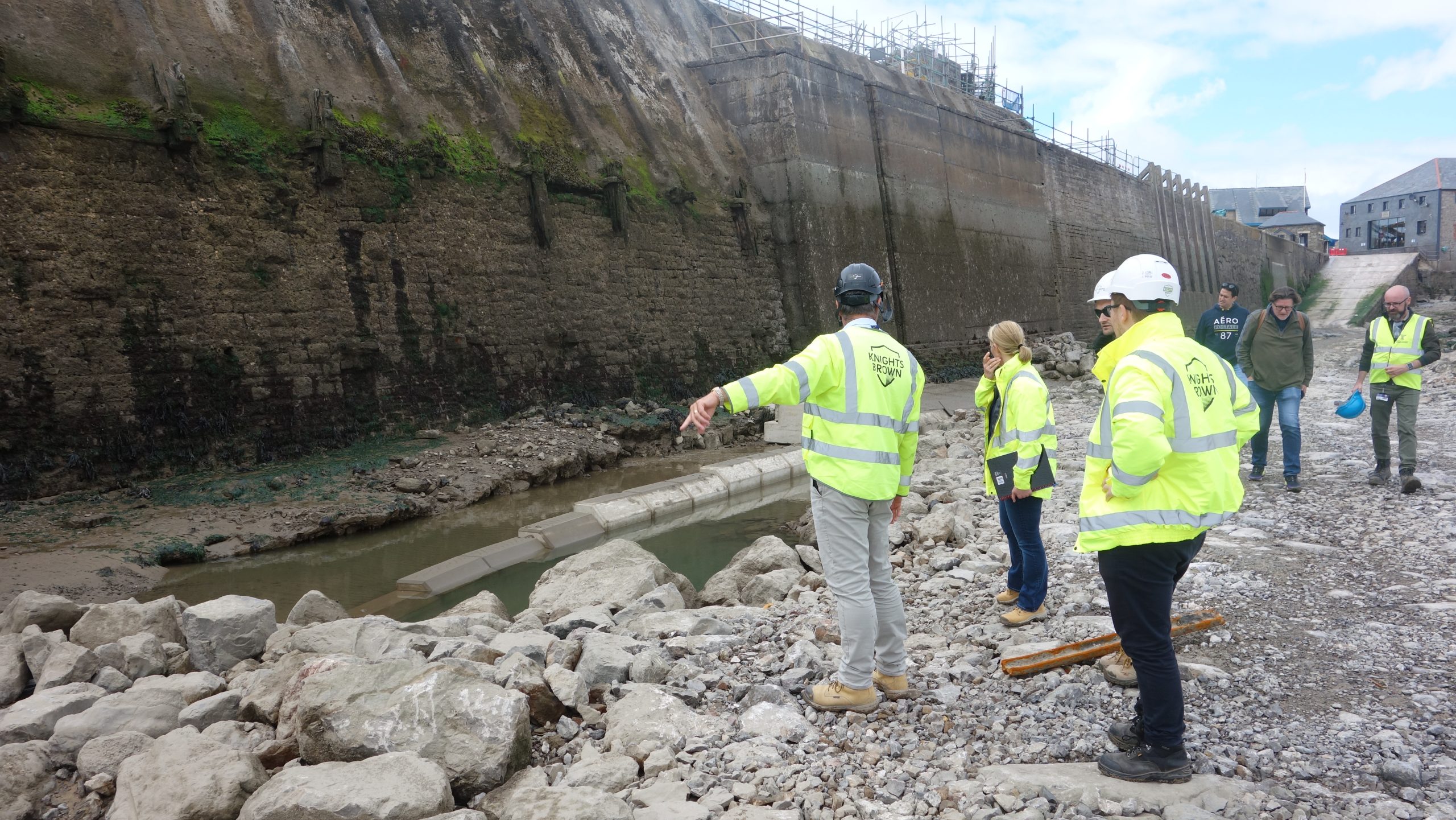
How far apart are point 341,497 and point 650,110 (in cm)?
1074

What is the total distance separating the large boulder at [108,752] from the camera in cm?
338

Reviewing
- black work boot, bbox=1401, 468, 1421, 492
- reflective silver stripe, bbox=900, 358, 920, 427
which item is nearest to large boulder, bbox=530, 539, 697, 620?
reflective silver stripe, bbox=900, 358, 920, 427

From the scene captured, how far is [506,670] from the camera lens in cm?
382

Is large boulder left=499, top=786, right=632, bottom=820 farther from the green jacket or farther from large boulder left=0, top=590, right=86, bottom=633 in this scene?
the green jacket

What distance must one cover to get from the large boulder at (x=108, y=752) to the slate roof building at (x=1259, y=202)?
241ft

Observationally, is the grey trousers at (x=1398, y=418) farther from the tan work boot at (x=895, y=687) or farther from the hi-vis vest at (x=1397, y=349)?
the tan work boot at (x=895, y=687)

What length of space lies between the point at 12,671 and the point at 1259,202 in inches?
3078

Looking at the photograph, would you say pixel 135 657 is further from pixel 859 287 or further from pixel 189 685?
pixel 859 287

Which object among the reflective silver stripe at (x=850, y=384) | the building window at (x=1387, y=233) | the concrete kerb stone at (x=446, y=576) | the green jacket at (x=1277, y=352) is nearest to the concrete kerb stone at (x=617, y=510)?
the concrete kerb stone at (x=446, y=576)

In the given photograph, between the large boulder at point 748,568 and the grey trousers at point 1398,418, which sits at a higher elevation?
the grey trousers at point 1398,418

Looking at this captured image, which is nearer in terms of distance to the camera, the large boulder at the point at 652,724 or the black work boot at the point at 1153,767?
the black work boot at the point at 1153,767

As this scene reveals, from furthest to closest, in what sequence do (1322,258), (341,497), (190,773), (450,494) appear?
(1322,258)
(450,494)
(341,497)
(190,773)

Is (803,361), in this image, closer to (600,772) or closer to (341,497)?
(600,772)

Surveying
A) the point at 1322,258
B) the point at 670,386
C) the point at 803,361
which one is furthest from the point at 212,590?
the point at 1322,258
